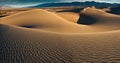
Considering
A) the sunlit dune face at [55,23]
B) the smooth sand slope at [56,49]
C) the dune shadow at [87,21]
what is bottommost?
the dune shadow at [87,21]

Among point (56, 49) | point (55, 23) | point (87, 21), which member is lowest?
point (87, 21)

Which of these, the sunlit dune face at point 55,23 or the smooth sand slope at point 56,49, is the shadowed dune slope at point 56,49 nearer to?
the smooth sand slope at point 56,49

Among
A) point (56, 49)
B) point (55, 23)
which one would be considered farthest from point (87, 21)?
point (56, 49)

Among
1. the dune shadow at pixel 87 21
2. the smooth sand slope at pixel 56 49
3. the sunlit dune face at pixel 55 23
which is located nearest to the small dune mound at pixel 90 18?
the dune shadow at pixel 87 21

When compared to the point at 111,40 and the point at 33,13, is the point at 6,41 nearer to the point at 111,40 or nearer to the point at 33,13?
the point at 111,40

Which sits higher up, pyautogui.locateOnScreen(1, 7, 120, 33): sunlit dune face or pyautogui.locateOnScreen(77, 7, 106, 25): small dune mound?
pyautogui.locateOnScreen(1, 7, 120, 33): sunlit dune face

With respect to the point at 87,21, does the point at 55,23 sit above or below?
above

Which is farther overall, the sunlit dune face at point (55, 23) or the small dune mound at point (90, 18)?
the small dune mound at point (90, 18)

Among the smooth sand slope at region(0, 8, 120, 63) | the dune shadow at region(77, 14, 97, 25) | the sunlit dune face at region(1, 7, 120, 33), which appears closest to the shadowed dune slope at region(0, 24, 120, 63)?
the smooth sand slope at region(0, 8, 120, 63)

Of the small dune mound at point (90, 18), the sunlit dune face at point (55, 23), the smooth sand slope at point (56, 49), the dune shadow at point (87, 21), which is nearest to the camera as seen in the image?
the smooth sand slope at point (56, 49)

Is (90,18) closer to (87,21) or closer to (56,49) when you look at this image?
(87,21)

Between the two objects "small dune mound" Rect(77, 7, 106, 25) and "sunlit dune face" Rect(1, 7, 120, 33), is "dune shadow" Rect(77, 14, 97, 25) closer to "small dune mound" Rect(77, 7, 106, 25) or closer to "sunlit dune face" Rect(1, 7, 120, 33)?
"small dune mound" Rect(77, 7, 106, 25)

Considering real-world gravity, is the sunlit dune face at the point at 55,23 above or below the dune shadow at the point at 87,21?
above

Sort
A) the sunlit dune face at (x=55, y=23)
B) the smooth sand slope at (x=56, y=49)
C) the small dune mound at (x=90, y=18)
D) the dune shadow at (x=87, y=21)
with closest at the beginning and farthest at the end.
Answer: the smooth sand slope at (x=56, y=49)
the sunlit dune face at (x=55, y=23)
the dune shadow at (x=87, y=21)
the small dune mound at (x=90, y=18)
